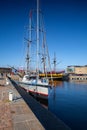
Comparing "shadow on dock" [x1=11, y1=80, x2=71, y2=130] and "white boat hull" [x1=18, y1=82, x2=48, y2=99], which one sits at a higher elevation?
"white boat hull" [x1=18, y1=82, x2=48, y2=99]

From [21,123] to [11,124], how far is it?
0.56 metres

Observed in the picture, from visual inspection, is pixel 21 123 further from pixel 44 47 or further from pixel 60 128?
pixel 44 47

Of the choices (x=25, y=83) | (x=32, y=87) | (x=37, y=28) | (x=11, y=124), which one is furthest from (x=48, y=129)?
(x=37, y=28)

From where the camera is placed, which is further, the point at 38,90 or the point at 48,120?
the point at 38,90

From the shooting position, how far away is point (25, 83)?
30.5 meters

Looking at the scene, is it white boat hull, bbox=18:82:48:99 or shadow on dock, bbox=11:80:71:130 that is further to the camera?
white boat hull, bbox=18:82:48:99

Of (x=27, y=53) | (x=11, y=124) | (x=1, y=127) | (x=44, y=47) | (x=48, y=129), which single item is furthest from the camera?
(x=27, y=53)

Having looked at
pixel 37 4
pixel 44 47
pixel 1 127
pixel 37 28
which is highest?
pixel 37 4

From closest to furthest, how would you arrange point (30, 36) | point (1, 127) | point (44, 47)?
1. point (1, 127)
2. point (44, 47)
3. point (30, 36)

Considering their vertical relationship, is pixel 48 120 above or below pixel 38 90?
below

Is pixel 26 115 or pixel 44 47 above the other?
pixel 44 47

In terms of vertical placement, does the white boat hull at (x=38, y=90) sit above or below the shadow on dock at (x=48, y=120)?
Result: above

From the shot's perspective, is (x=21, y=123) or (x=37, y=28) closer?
(x=21, y=123)

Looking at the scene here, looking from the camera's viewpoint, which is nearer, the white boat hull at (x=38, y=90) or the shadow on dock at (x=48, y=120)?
the shadow on dock at (x=48, y=120)
